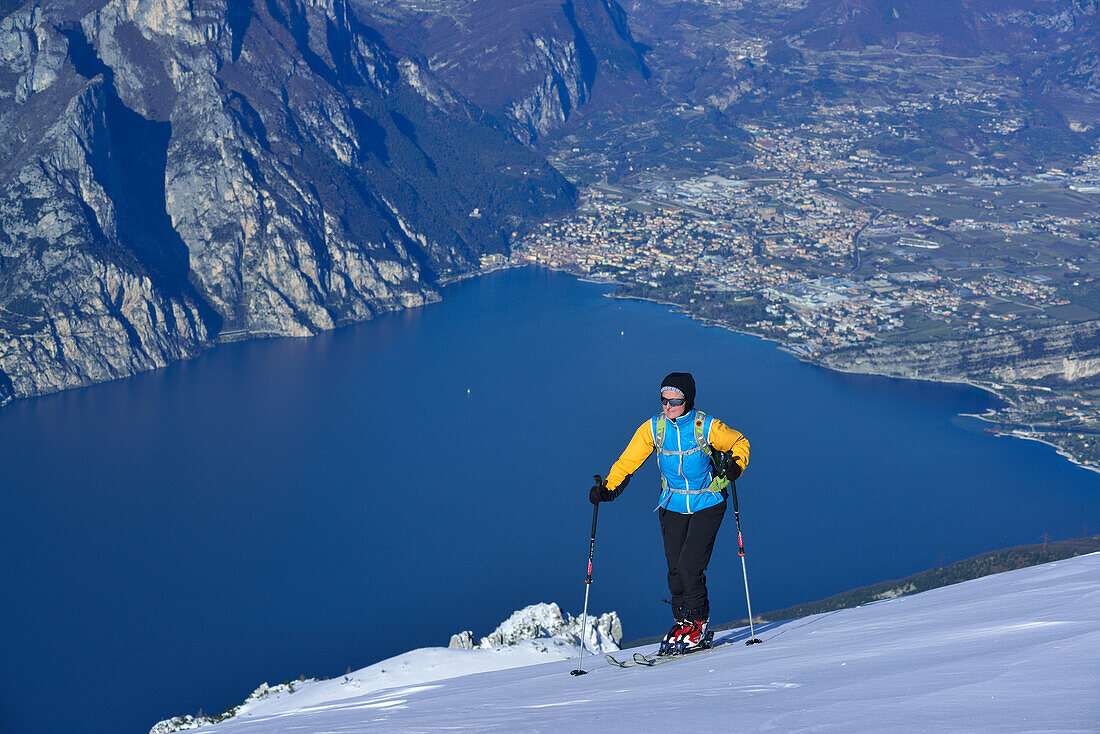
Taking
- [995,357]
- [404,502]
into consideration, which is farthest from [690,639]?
[995,357]

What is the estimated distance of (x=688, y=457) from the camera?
1073 cm

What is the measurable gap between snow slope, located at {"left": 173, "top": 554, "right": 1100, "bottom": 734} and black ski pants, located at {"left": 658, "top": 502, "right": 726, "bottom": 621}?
1.90 ft

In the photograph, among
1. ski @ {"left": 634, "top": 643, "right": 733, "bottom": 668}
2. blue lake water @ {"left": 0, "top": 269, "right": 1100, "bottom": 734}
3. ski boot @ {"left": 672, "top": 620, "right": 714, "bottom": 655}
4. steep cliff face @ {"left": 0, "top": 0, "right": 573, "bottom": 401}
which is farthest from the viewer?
steep cliff face @ {"left": 0, "top": 0, "right": 573, "bottom": 401}

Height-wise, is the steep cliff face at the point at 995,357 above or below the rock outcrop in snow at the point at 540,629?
above

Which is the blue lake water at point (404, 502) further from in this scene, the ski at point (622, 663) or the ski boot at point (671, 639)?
the ski boot at point (671, 639)

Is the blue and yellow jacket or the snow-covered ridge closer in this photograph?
the blue and yellow jacket

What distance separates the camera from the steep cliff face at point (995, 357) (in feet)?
355

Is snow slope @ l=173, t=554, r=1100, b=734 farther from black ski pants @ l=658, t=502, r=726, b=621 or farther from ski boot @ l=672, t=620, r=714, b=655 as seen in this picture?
black ski pants @ l=658, t=502, r=726, b=621

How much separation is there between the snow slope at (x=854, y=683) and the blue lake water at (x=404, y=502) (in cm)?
4732

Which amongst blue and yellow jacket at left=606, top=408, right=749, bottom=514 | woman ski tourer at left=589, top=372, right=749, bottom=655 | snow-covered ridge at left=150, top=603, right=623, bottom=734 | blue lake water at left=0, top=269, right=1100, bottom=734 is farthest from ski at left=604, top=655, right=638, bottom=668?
blue lake water at left=0, top=269, right=1100, bottom=734

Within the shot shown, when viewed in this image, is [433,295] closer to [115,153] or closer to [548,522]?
[115,153]

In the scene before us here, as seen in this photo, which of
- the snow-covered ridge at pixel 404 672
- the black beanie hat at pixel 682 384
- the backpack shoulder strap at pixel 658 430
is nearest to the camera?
the black beanie hat at pixel 682 384

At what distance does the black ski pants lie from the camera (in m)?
10.7

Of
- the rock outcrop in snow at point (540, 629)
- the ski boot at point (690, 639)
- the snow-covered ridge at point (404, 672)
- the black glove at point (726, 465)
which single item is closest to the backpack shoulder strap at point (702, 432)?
the black glove at point (726, 465)
